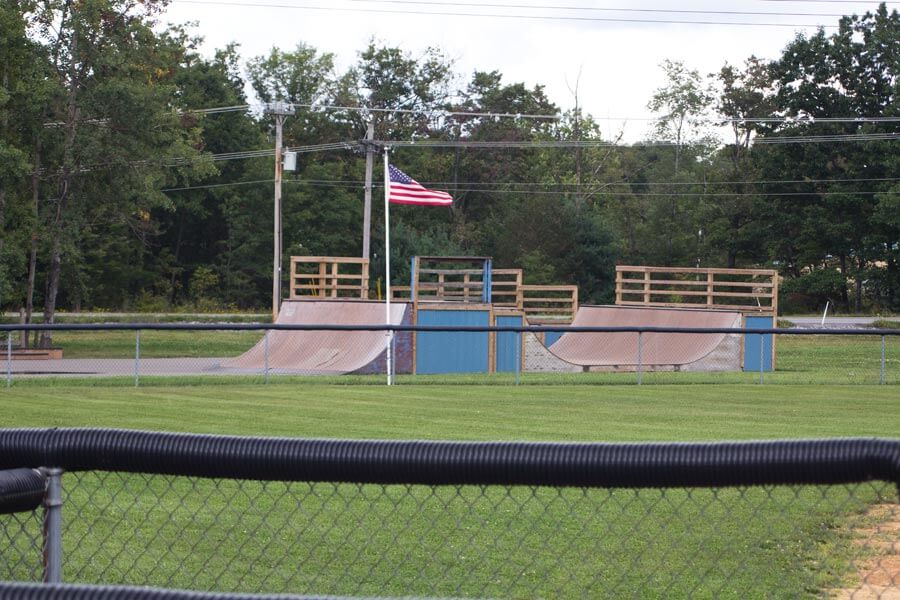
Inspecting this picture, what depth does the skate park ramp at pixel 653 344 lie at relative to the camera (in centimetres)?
2561

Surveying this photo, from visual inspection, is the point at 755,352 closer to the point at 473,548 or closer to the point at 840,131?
the point at 473,548

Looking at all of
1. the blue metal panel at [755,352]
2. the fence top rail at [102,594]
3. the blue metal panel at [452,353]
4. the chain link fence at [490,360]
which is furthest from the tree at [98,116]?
the fence top rail at [102,594]

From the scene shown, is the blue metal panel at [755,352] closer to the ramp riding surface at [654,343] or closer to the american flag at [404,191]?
the ramp riding surface at [654,343]

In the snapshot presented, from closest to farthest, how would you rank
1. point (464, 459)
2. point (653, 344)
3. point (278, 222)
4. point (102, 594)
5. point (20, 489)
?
point (102, 594), point (464, 459), point (20, 489), point (653, 344), point (278, 222)

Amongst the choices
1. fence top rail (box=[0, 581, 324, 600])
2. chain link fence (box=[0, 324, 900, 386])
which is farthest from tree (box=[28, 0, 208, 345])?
fence top rail (box=[0, 581, 324, 600])

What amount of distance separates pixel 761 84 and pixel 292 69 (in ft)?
93.3

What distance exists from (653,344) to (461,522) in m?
19.0

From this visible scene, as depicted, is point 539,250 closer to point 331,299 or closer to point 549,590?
point 331,299

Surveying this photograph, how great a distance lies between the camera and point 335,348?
2475cm

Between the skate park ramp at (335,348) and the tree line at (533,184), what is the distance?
14.6 meters

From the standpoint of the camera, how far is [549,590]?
6.17m

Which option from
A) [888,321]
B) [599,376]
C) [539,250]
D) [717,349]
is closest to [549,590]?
[599,376]

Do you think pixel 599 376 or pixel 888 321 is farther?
pixel 888 321

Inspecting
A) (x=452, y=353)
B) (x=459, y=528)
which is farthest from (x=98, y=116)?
(x=459, y=528)
